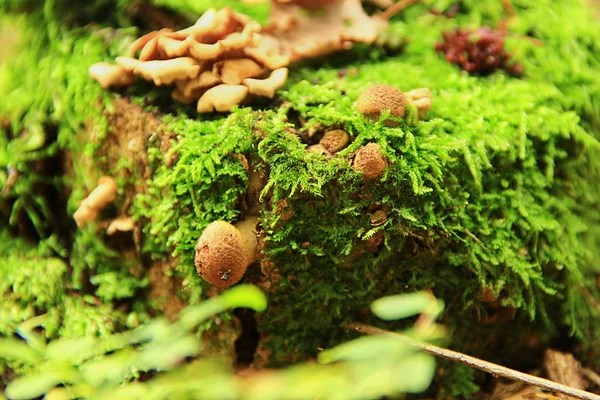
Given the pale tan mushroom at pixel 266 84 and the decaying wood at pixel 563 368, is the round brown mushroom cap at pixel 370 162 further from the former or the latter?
the decaying wood at pixel 563 368

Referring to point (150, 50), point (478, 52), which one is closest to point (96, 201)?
point (150, 50)

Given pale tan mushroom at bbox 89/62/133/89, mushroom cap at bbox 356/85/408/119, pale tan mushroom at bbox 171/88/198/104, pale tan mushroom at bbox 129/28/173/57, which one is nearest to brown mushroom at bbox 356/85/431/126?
mushroom cap at bbox 356/85/408/119

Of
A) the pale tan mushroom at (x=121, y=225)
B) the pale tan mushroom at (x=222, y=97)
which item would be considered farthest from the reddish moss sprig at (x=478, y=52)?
the pale tan mushroom at (x=121, y=225)

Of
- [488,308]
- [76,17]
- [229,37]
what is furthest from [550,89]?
[76,17]

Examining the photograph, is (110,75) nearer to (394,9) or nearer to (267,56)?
(267,56)

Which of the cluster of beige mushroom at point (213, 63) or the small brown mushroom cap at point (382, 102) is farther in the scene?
the cluster of beige mushroom at point (213, 63)

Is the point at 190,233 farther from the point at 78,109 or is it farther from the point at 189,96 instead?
the point at 78,109
